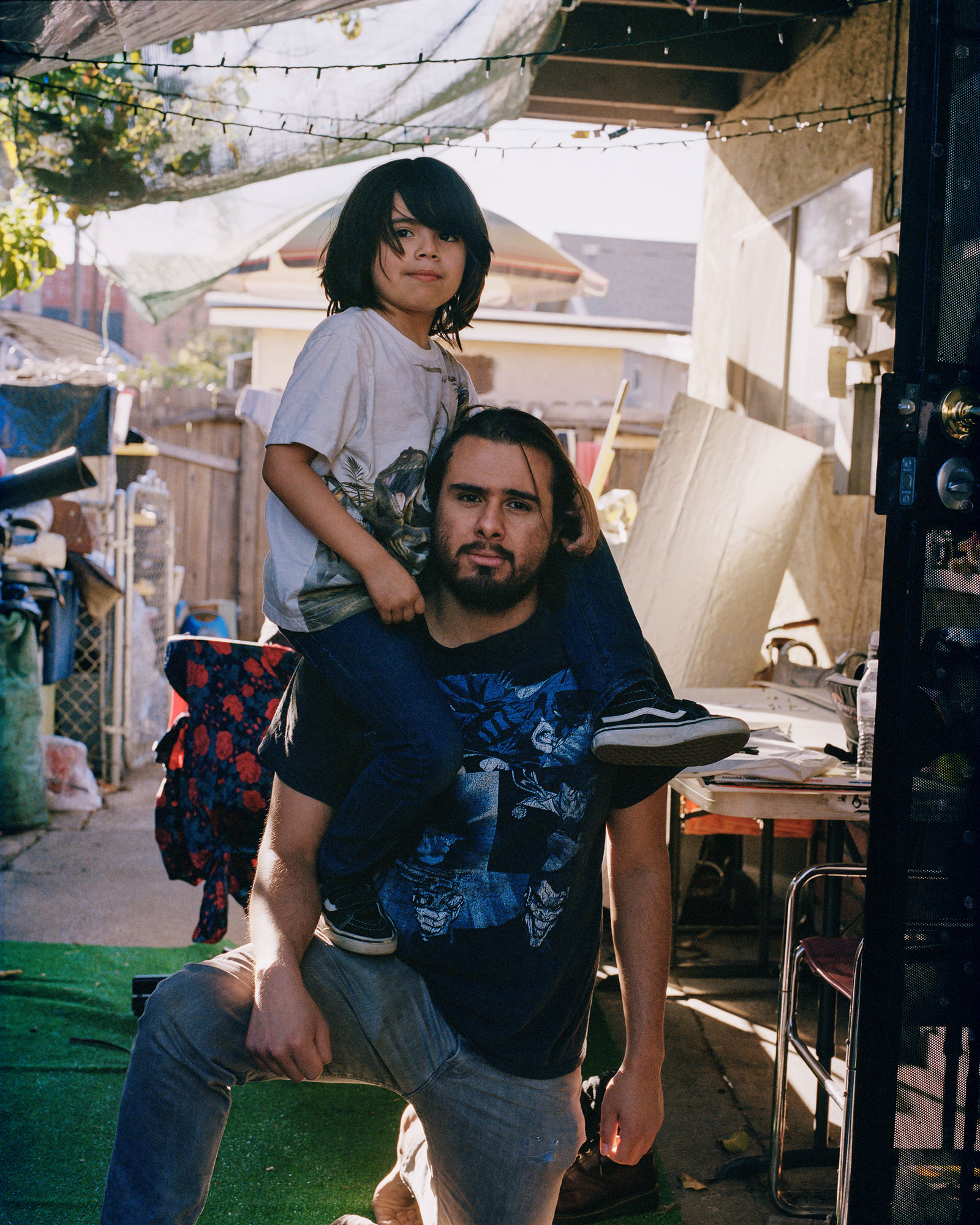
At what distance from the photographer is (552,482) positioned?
77.9 inches

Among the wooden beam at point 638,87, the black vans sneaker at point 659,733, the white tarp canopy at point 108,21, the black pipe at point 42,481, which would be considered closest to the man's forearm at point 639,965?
the black vans sneaker at point 659,733

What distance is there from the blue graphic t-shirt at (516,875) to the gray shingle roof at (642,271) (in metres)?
25.1

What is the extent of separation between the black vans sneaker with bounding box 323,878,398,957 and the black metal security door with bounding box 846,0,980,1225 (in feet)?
2.50


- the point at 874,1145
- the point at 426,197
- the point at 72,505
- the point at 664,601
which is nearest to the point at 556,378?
the point at 72,505

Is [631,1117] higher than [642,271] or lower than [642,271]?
lower

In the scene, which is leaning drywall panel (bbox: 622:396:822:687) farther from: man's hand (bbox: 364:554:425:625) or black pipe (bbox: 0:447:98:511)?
man's hand (bbox: 364:554:425:625)

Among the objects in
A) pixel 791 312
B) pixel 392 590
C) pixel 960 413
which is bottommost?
pixel 392 590

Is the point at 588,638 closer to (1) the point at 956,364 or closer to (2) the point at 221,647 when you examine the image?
(1) the point at 956,364

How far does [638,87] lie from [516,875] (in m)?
5.57

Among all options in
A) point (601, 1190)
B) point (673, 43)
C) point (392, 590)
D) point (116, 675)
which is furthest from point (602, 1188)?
point (673, 43)

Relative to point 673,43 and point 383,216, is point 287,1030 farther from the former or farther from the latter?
point 673,43

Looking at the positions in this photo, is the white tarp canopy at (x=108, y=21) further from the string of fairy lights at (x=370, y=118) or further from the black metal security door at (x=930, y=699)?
the black metal security door at (x=930, y=699)

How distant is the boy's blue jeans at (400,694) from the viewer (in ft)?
5.65

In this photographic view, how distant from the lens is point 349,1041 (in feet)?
5.64
